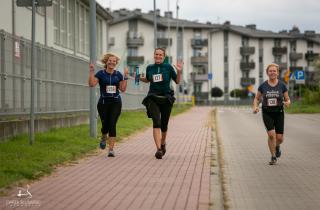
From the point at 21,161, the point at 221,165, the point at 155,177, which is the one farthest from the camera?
the point at 221,165

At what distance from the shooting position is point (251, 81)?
376 ft

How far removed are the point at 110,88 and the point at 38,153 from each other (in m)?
1.85

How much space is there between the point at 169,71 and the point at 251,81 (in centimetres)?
10316

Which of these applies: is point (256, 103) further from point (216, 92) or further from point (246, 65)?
point (246, 65)

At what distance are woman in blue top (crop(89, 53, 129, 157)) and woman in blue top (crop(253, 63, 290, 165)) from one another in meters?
2.46

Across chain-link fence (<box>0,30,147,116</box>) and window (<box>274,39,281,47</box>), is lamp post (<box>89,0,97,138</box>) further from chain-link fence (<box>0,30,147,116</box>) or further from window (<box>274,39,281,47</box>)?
window (<box>274,39,281,47</box>)

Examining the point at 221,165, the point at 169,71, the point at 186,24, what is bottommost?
the point at 221,165

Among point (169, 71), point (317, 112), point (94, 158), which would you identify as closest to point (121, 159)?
point (94, 158)

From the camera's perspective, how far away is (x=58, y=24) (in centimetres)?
3192

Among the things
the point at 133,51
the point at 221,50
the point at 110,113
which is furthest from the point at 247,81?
the point at 110,113

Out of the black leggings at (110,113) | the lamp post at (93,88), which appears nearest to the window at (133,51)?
the lamp post at (93,88)

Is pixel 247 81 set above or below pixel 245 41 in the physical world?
below

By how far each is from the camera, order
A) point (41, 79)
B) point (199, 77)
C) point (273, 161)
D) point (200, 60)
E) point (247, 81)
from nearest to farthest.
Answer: point (273, 161)
point (41, 79)
point (200, 60)
point (199, 77)
point (247, 81)

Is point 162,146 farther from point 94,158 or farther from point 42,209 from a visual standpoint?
point 42,209
